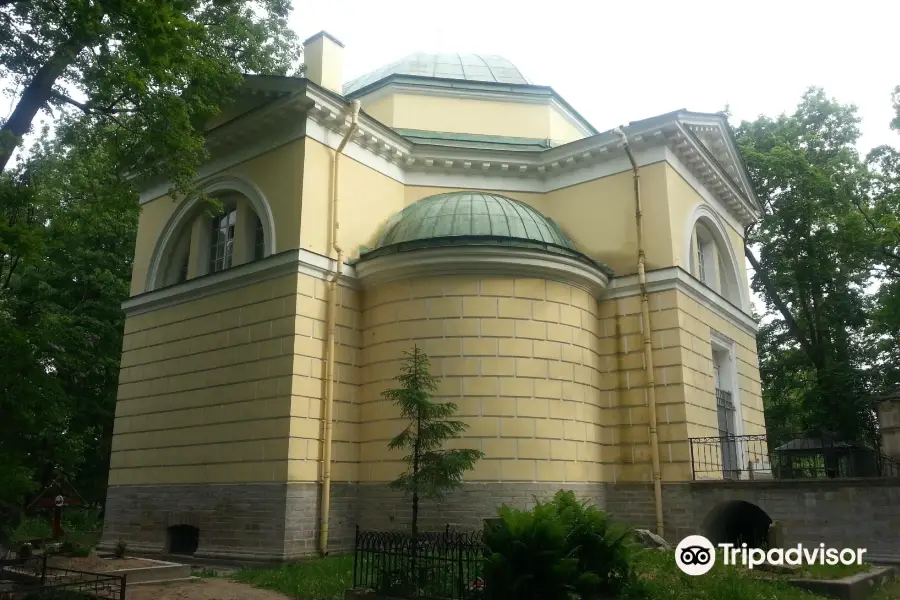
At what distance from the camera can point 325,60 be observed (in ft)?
57.2

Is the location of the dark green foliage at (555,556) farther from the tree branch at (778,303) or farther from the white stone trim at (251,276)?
the tree branch at (778,303)

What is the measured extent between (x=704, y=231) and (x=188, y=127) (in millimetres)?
13310

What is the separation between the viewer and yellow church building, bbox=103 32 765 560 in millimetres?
14526

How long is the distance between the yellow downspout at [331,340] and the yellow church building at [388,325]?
0.14ft

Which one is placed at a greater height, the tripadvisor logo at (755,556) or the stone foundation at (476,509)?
the stone foundation at (476,509)

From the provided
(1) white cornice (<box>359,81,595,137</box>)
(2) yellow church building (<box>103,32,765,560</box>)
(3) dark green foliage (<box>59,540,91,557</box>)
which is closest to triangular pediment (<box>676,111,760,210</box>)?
(2) yellow church building (<box>103,32,765,560</box>)

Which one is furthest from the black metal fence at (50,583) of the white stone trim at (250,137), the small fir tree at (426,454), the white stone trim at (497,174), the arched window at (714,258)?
the arched window at (714,258)

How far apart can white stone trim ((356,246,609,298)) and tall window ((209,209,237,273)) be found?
3.77m

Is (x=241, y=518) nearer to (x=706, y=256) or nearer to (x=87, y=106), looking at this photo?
(x=87, y=106)

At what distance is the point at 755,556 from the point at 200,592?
29.4 feet

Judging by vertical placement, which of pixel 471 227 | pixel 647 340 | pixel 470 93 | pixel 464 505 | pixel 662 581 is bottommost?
pixel 662 581

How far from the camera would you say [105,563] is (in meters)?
12.8

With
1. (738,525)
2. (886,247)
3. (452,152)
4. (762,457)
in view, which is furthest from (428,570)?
(886,247)

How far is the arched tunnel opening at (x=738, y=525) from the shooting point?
1514cm
